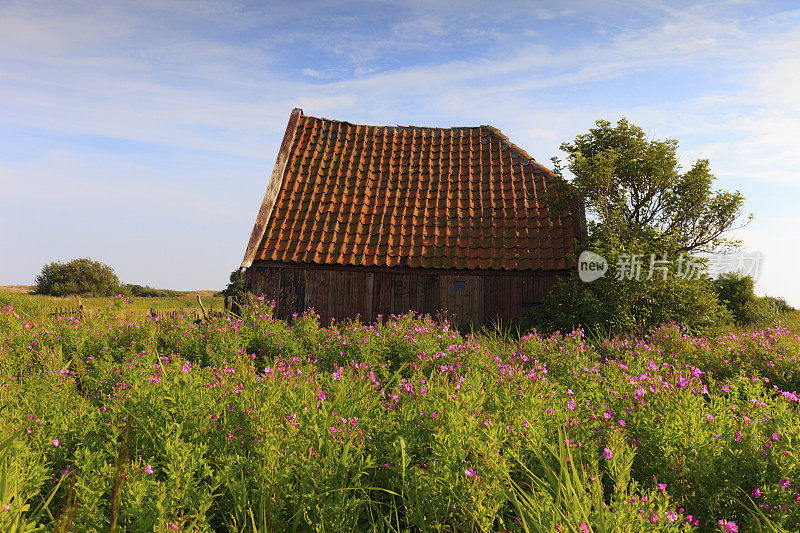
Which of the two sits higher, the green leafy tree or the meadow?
the green leafy tree

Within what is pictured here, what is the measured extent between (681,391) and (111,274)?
45.8m

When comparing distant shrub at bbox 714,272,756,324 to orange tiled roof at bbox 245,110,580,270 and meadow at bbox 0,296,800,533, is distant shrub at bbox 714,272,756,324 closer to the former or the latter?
orange tiled roof at bbox 245,110,580,270

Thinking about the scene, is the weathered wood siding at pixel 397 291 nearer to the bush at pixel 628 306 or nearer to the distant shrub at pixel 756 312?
the bush at pixel 628 306

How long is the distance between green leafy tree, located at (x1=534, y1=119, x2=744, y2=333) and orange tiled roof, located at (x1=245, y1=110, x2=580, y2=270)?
865 mm

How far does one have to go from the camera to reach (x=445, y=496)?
3094 millimetres

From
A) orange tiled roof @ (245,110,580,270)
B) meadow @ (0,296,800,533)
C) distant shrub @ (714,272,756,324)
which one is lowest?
meadow @ (0,296,800,533)

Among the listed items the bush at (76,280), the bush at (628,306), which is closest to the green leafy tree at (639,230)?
the bush at (628,306)

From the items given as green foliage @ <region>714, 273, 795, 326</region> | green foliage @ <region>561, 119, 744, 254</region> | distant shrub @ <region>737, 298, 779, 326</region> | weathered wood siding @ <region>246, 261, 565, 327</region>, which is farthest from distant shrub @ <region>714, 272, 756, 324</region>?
weathered wood siding @ <region>246, 261, 565, 327</region>

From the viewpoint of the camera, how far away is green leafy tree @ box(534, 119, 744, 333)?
10312 millimetres

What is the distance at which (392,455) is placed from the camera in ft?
11.5

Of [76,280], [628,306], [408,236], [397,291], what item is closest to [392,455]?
[397,291]

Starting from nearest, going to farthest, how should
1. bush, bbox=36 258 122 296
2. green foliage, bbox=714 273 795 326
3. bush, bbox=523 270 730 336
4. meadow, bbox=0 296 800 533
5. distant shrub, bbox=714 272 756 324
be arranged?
1. meadow, bbox=0 296 800 533
2. bush, bbox=523 270 730 336
3. green foliage, bbox=714 273 795 326
4. distant shrub, bbox=714 272 756 324
5. bush, bbox=36 258 122 296

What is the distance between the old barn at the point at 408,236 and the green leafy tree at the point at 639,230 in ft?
2.32

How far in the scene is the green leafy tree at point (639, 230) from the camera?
10312 millimetres
